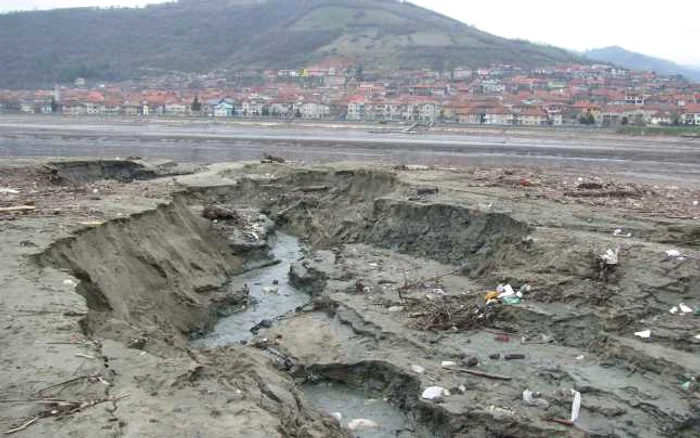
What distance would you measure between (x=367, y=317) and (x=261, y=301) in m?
3.58

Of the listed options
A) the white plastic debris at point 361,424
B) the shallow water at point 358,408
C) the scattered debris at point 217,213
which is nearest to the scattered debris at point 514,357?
the shallow water at point 358,408

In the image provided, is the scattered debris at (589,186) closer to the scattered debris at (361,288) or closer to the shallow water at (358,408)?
the scattered debris at (361,288)

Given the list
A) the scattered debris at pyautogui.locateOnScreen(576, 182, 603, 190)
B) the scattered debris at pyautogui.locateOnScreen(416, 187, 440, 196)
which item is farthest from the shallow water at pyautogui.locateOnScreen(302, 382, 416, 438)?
the scattered debris at pyautogui.locateOnScreen(576, 182, 603, 190)

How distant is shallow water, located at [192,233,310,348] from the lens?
11.8 meters

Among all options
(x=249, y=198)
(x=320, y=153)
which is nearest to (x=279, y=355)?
(x=249, y=198)

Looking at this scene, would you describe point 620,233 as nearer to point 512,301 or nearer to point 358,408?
point 512,301

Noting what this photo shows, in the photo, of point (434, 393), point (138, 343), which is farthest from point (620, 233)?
point (138, 343)

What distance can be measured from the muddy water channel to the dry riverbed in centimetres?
6

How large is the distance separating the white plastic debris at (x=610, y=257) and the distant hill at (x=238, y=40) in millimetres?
120791

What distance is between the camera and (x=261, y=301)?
14.0m

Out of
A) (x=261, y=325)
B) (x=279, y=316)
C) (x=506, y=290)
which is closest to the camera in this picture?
(x=506, y=290)

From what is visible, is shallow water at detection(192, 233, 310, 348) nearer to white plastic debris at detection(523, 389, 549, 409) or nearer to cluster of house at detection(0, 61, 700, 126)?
white plastic debris at detection(523, 389, 549, 409)

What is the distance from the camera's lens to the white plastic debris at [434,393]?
8.52 meters

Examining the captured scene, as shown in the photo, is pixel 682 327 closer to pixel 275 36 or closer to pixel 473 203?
pixel 473 203
